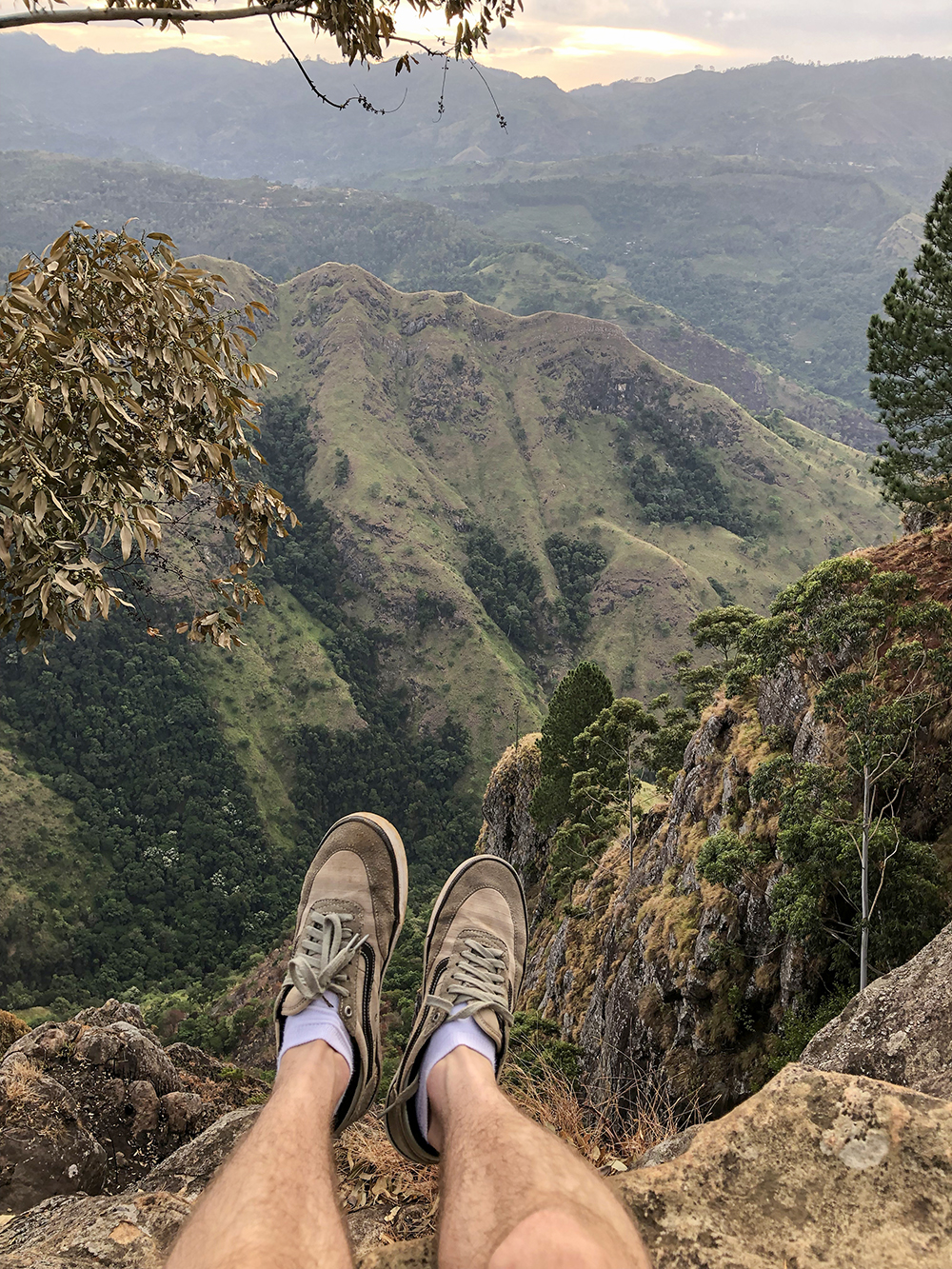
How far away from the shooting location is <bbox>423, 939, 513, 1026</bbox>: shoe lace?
12.7 ft

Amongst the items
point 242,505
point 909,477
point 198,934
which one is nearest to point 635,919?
point 909,477

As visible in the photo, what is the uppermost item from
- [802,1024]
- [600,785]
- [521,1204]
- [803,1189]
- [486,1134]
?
[521,1204]

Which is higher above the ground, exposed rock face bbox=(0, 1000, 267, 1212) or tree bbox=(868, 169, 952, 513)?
tree bbox=(868, 169, 952, 513)

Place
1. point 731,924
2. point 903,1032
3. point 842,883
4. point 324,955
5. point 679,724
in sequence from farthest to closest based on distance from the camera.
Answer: point 679,724 < point 731,924 < point 842,883 < point 324,955 < point 903,1032

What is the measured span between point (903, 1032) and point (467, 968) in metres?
2.49

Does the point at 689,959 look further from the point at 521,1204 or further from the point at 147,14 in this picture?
the point at 147,14

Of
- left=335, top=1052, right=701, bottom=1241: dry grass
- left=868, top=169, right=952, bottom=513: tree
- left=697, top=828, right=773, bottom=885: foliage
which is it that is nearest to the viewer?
left=335, top=1052, right=701, bottom=1241: dry grass

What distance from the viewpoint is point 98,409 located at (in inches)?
152

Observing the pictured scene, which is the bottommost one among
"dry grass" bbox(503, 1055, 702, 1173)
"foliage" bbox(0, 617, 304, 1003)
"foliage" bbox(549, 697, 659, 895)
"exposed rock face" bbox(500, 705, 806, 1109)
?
"foliage" bbox(0, 617, 304, 1003)

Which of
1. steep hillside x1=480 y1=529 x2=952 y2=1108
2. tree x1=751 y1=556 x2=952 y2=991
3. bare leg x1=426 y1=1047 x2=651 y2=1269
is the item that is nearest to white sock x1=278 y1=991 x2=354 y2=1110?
bare leg x1=426 y1=1047 x2=651 y2=1269

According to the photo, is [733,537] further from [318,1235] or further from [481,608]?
[318,1235]

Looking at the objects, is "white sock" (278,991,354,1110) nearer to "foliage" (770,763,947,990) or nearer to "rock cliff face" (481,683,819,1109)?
"rock cliff face" (481,683,819,1109)

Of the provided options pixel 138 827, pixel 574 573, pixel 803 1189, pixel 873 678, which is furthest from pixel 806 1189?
pixel 574 573

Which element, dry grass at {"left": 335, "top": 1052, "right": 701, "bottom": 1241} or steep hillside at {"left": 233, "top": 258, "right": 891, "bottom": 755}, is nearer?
dry grass at {"left": 335, "top": 1052, "right": 701, "bottom": 1241}
